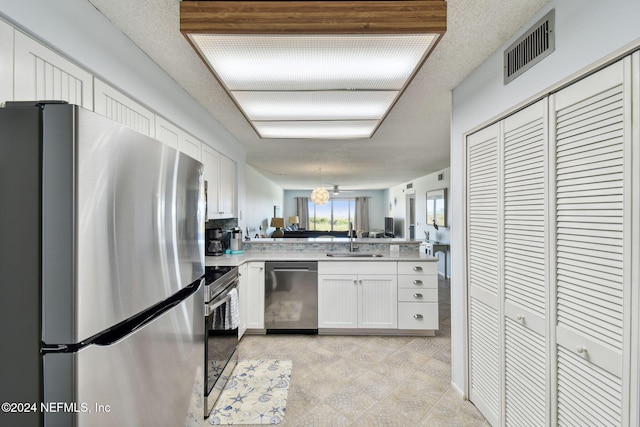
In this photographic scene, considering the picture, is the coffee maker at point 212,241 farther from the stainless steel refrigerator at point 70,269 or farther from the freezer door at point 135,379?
the stainless steel refrigerator at point 70,269

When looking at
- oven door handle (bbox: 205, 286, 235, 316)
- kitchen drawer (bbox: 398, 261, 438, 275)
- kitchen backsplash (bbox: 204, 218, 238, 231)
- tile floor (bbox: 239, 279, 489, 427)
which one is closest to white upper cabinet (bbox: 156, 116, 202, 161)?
oven door handle (bbox: 205, 286, 235, 316)

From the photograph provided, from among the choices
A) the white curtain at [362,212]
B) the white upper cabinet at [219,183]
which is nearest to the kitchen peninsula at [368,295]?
the white upper cabinet at [219,183]

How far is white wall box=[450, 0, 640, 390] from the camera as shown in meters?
1.02

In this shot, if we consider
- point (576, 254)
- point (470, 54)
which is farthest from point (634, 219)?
point (470, 54)

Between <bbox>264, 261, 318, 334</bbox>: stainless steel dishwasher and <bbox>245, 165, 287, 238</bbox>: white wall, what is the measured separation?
2.28 meters

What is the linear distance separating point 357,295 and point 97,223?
2.79m

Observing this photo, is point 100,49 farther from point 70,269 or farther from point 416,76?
point 416,76

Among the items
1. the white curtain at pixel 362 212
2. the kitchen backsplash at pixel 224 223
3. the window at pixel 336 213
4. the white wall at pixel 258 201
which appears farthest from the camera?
the window at pixel 336 213

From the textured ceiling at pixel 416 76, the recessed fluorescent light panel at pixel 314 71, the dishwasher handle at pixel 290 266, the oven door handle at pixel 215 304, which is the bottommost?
the oven door handle at pixel 215 304

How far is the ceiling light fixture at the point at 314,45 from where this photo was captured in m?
1.22

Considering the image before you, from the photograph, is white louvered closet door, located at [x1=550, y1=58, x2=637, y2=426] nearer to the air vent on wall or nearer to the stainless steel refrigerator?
the air vent on wall

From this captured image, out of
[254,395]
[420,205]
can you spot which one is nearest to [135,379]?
[254,395]

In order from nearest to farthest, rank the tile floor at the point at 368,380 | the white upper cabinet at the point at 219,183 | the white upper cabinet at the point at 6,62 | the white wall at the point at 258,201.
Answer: the white upper cabinet at the point at 6,62, the tile floor at the point at 368,380, the white upper cabinet at the point at 219,183, the white wall at the point at 258,201

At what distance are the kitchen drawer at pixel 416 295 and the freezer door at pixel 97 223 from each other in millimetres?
2680
